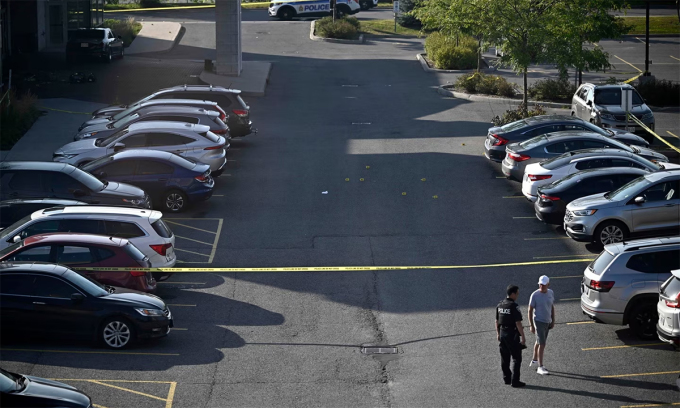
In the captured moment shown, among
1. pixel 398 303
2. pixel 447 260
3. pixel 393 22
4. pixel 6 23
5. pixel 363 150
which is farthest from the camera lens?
pixel 393 22

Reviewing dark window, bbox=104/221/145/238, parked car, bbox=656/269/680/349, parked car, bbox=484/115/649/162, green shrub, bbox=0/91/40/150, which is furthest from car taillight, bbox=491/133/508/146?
green shrub, bbox=0/91/40/150

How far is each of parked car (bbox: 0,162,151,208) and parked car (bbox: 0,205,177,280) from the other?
2612mm

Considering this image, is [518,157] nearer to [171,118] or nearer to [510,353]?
[171,118]

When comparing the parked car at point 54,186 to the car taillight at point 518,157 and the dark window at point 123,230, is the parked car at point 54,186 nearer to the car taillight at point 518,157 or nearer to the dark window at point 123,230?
the dark window at point 123,230

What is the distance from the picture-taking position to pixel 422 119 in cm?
3069

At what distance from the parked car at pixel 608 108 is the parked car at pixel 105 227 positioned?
1681 cm

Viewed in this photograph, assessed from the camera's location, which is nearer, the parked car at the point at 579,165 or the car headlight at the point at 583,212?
the car headlight at the point at 583,212

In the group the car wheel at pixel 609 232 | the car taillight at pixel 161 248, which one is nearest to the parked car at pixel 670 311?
the car wheel at pixel 609 232

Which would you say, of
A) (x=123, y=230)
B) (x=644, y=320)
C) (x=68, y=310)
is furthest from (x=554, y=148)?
(x=68, y=310)

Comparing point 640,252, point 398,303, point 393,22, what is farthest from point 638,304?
point 393,22

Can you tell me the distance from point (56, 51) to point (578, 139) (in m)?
29.7

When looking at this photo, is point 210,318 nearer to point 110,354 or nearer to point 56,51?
point 110,354

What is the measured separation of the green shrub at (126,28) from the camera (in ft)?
155

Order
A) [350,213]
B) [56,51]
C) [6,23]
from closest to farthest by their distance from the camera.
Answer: [350,213]
[6,23]
[56,51]
